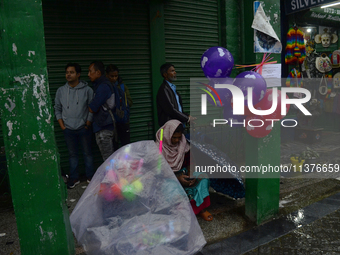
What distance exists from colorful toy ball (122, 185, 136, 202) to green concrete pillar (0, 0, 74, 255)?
52cm

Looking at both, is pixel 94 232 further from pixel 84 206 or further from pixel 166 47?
pixel 166 47

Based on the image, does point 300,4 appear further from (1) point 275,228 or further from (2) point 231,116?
(1) point 275,228

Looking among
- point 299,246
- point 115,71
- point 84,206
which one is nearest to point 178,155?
point 84,206

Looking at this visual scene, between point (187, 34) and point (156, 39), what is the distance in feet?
2.74

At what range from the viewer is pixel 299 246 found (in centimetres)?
298

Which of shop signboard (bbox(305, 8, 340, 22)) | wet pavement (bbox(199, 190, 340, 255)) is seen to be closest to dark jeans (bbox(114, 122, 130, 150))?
wet pavement (bbox(199, 190, 340, 255))

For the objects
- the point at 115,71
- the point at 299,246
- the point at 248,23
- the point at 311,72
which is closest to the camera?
the point at 299,246

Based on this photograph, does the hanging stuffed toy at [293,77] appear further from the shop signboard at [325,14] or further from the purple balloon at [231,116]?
the purple balloon at [231,116]

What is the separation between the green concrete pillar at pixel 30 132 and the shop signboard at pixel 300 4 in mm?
6683

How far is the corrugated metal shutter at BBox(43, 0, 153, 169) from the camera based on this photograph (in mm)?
4758

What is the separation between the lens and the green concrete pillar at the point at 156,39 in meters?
5.48

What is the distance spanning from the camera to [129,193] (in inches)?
101

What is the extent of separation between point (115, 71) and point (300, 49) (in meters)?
5.53

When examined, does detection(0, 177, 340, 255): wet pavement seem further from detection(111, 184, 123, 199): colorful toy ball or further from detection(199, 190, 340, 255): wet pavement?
detection(111, 184, 123, 199): colorful toy ball
